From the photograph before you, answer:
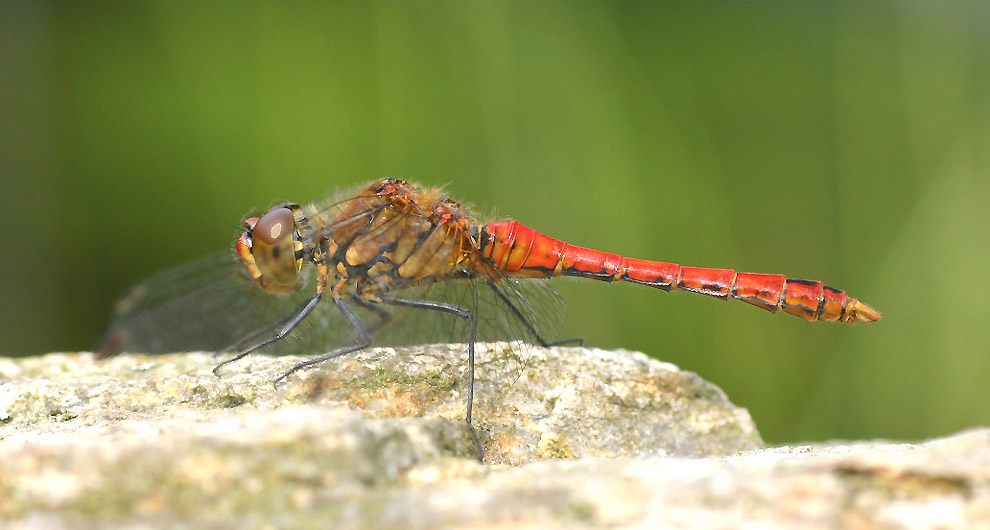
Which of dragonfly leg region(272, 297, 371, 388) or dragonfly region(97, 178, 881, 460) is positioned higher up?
dragonfly region(97, 178, 881, 460)

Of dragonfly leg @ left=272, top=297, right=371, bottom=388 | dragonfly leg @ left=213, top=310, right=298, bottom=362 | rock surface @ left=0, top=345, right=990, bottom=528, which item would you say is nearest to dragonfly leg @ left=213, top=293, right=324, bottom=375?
dragonfly leg @ left=272, top=297, right=371, bottom=388

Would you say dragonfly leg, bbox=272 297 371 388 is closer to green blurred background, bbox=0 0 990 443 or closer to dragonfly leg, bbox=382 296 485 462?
dragonfly leg, bbox=382 296 485 462

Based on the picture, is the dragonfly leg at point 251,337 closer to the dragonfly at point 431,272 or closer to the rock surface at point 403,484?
the dragonfly at point 431,272

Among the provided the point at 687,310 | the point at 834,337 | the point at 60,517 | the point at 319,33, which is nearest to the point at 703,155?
the point at 687,310

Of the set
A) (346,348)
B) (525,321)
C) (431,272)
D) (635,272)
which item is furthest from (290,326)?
(635,272)

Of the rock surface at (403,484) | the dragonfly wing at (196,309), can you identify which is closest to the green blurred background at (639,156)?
the dragonfly wing at (196,309)

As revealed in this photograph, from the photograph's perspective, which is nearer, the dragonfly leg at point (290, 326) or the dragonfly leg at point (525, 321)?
the dragonfly leg at point (290, 326)
